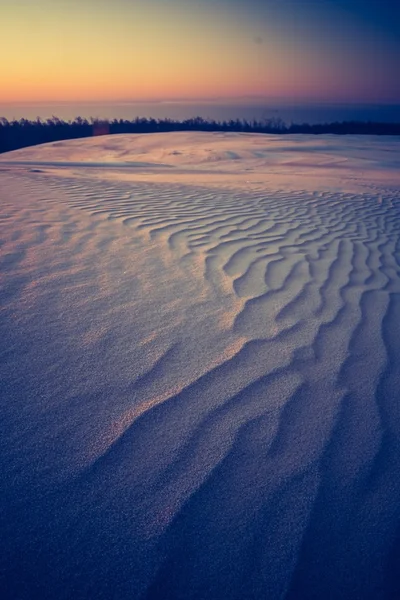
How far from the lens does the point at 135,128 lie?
853 inches

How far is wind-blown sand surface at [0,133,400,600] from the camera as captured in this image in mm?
1001

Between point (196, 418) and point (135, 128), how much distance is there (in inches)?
907

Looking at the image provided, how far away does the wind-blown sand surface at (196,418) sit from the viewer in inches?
39.4

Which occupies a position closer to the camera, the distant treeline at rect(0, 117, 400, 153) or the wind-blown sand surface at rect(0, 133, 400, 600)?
the wind-blown sand surface at rect(0, 133, 400, 600)

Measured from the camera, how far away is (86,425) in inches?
54.2

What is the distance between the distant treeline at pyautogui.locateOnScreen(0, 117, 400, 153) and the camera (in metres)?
19.1

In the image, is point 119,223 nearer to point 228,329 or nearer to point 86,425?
point 228,329

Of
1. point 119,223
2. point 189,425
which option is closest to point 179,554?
point 189,425

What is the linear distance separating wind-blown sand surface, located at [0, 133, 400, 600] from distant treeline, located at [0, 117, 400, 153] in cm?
1890

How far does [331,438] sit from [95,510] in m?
0.85

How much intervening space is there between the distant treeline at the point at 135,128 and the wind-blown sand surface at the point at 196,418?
18.9 metres

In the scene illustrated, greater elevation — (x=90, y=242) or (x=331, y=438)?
(x=90, y=242)

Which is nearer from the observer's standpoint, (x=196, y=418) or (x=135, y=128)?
(x=196, y=418)

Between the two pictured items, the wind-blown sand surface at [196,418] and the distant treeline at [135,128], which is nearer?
the wind-blown sand surface at [196,418]
